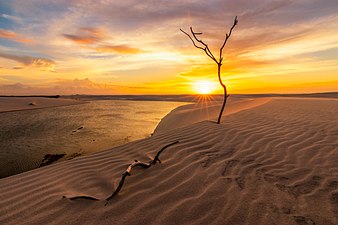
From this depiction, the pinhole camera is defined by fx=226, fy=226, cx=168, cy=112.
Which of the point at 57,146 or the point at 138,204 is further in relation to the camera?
the point at 57,146

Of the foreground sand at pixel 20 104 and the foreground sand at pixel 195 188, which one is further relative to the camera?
the foreground sand at pixel 20 104

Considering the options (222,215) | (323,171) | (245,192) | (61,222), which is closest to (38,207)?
(61,222)

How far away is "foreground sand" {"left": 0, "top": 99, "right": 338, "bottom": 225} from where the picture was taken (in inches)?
80.8

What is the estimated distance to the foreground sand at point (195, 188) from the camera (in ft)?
6.73

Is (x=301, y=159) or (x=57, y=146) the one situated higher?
(x=301, y=159)

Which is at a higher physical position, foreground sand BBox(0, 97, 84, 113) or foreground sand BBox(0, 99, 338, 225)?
foreground sand BBox(0, 99, 338, 225)

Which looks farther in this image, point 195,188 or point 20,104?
point 20,104

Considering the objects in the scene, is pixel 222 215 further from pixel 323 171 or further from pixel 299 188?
pixel 323 171

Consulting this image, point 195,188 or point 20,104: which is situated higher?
point 195,188

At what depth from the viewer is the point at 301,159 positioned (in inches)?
138

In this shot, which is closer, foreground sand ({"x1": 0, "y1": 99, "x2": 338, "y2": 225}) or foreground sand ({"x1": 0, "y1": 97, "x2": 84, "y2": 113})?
foreground sand ({"x1": 0, "y1": 99, "x2": 338, "y2": 225})

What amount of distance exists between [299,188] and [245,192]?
0.67 m

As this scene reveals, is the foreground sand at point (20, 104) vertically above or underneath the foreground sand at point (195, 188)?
underneath

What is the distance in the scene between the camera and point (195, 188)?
2562 millimetres
